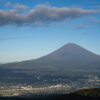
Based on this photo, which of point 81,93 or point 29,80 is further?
point 29,80

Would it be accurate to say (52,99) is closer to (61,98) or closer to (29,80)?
(61,98)

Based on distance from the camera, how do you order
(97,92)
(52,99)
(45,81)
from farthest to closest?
1. (45,81)
2. (97,92)
3. (52,99)

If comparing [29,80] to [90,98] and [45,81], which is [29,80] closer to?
[45,81]

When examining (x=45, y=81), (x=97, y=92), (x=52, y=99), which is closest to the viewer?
Answer: (x=52, y=99)

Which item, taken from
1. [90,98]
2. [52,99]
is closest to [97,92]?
[90,98]

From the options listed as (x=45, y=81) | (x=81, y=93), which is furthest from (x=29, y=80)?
(x=81, y=93)

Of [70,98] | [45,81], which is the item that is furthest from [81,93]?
[45,81]

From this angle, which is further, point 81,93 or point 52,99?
point 81,93
